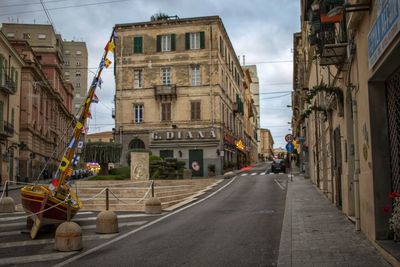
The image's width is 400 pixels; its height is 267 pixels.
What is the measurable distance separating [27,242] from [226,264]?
17.2 ft

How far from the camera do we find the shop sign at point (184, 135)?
4653cm

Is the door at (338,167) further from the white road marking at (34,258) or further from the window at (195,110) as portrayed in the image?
the window at (195,110)

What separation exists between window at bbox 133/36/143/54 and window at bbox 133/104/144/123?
5.49 m

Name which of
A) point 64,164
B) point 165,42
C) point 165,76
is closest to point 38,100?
point 165,76

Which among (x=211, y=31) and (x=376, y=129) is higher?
(x=211, y=31)

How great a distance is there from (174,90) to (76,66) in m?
65.1

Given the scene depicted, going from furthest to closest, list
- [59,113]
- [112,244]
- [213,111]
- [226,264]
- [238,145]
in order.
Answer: [59,113] → [238,145] → [213,111] → [112,244] → [226,264]

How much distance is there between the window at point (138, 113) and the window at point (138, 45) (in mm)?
5490

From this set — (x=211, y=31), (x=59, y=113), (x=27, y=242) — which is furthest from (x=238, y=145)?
(x=27, y=242)

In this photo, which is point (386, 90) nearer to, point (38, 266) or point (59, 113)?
point (38, 266)

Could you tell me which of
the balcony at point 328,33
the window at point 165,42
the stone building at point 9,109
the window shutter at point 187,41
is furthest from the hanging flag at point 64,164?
the window at point 165,42

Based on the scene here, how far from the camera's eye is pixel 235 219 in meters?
14.3

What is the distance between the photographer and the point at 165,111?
1877 inches

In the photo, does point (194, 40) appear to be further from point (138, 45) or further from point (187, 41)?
point (138, 45)
